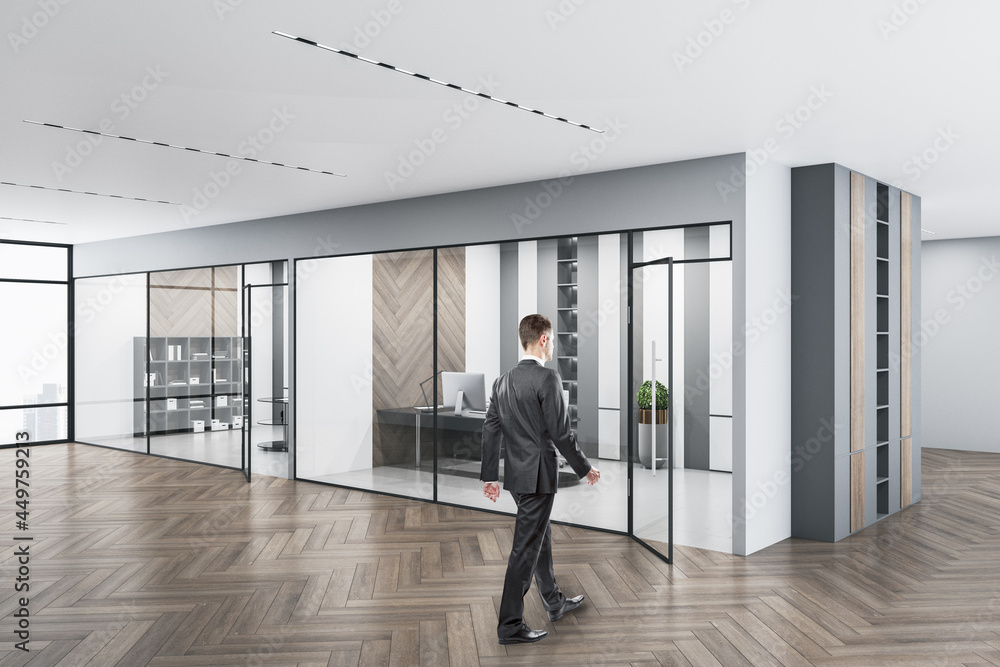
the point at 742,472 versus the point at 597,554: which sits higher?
the point at 742,472

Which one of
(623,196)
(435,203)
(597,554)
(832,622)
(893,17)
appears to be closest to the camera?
(893,17)

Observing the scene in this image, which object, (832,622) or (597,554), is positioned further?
(597,554)

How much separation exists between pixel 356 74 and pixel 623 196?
2557 mm

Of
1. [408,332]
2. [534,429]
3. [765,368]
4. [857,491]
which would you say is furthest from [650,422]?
[408,332]

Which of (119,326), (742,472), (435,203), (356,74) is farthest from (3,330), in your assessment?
(742,472)

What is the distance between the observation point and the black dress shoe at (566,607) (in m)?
3.92

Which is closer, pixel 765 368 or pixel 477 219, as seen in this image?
pixel 765 368

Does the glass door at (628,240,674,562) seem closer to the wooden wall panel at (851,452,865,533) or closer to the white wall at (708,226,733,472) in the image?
the white wall at (708,226,733,472)

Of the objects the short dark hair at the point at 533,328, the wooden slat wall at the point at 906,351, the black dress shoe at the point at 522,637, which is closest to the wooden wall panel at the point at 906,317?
the wooden slat wall at the point at 906,351

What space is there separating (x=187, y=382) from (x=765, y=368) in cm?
665

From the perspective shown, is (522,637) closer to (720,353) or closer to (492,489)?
(492,489)

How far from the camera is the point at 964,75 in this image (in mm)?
3564

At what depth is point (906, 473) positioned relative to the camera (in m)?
6.48

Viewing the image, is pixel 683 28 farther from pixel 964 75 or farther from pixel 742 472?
pixel 742 472
